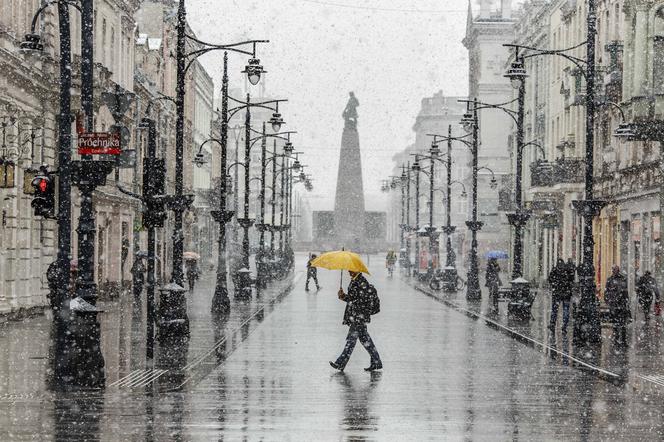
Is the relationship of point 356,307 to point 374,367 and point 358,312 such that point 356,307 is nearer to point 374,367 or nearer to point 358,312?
point 358,312

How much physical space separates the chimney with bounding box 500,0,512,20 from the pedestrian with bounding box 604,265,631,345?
77.1m

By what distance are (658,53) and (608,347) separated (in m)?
15.7

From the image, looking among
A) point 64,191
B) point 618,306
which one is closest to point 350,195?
point 618,306

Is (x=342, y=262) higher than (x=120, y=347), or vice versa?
(x=342, y=262)

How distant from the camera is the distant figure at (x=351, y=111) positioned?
11375cm

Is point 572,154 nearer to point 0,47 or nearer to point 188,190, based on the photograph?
point 188,190

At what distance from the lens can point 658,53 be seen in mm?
37500

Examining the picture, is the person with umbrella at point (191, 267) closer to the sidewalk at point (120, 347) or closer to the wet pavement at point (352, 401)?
the sidewalk at point (120, 347)

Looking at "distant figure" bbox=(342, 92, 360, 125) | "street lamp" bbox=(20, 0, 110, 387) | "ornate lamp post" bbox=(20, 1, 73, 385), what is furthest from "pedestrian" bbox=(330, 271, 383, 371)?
"distant figure" bbox=(342, 92, 360, 125)

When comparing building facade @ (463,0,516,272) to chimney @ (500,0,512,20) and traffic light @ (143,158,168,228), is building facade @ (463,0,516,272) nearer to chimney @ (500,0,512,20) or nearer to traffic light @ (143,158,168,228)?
chimney @ (500,0,512,20)

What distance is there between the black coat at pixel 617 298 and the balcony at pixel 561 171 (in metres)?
23.7

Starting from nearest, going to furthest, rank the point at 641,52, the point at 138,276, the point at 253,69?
the point at 253,69
the point at 641,52
the point at 138,276

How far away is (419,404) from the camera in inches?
594

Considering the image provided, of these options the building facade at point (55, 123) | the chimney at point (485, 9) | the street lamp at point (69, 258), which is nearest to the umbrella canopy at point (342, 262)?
the street lamp at point (69, 258)
